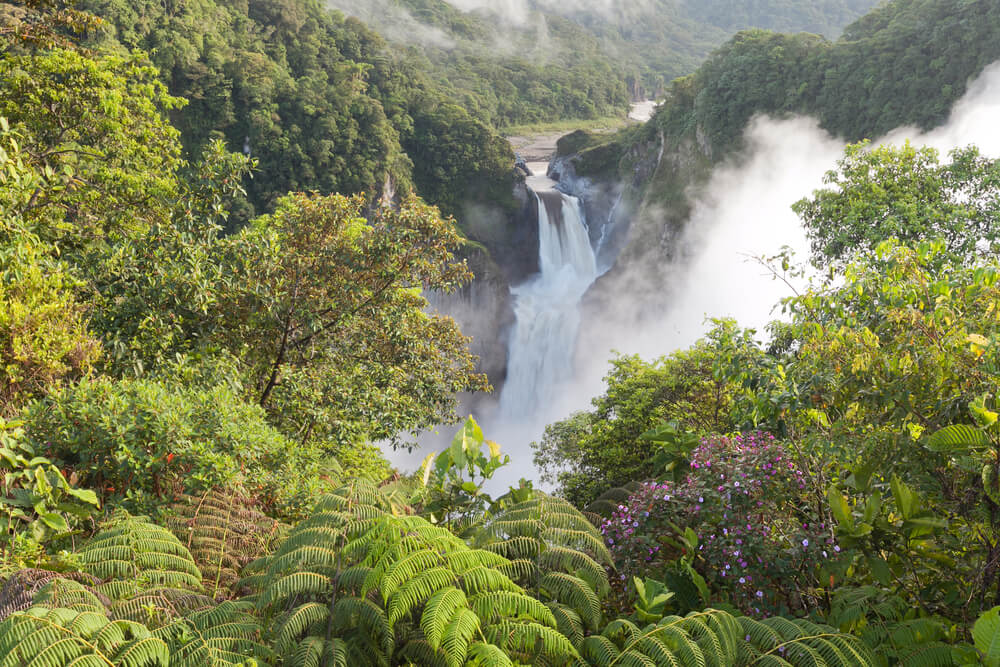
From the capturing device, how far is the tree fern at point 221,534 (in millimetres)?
4070

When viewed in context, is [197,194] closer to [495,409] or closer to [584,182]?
[495,409]

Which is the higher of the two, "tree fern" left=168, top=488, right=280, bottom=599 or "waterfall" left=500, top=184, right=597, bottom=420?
"waterfall" left=500, top=184, right=597, bottom=420

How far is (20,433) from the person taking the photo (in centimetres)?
427

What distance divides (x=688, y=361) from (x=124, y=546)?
36.1ft

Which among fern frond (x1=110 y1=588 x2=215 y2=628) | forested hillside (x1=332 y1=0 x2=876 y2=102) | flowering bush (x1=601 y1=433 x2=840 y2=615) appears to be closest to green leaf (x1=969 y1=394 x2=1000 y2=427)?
flowering bush (x1=601 y1=433 x2=840 y2=615)

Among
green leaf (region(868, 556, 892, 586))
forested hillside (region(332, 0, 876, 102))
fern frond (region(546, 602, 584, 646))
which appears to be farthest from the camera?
forested hillside (region(332, 0, 876, 102))

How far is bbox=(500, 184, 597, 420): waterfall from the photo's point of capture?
3884 centimetres

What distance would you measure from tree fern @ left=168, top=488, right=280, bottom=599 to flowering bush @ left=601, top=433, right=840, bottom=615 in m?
2.46

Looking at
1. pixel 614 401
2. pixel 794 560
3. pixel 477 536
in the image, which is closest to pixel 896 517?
pixel 794 560

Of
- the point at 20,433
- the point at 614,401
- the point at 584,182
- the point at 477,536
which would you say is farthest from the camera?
the point at 584,182

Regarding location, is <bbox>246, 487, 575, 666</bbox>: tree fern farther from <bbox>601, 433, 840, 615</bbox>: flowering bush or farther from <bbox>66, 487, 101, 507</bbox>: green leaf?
<bbox>66, 487, 101, 507</bbox>: green leaf

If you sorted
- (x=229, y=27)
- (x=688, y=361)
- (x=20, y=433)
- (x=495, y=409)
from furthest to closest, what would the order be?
(x=229, y=27)
(x=495, y=409)
(x=688, y=361)
(x=20, y=433)

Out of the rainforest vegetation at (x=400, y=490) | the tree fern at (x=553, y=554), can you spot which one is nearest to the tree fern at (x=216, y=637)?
the rainforest vegetation at (x=400, y=490)

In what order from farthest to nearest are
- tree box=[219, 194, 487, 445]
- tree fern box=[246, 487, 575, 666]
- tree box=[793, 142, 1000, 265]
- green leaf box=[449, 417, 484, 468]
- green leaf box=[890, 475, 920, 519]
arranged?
tree box=[793, 142, 1000, 265] < tree box=[219, 194, 487, 445] < green leaf box=[449, 417, 484, 468] < green leaf box=[890, 475, 920, 519] < tree fern box=[246, 487, 575, 666]
